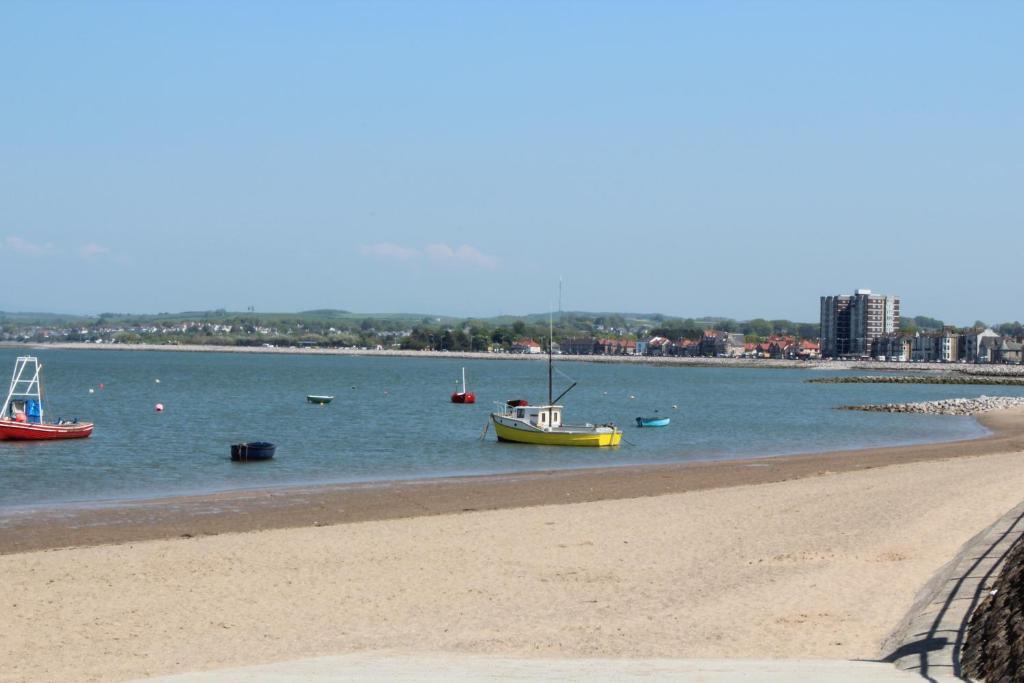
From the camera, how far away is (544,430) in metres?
47.3

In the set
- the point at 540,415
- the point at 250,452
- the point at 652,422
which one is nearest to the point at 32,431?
the point at 250,452

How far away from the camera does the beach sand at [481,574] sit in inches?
558

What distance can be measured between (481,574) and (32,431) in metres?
32.4

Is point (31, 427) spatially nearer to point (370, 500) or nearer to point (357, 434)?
point (357, 434)

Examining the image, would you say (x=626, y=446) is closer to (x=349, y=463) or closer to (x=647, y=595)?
(x=349, y=463)

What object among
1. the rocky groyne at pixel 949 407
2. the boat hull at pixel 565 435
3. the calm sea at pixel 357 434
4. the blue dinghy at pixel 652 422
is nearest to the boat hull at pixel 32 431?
the calm sea at pixel 357 434

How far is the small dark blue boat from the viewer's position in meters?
39.7

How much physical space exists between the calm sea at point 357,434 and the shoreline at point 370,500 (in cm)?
213

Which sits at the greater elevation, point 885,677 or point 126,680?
point 885,677

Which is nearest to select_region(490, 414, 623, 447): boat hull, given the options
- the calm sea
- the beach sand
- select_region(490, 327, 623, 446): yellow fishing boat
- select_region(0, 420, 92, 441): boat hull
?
select_region(490, 327, 623, 446): yellow fishing boat

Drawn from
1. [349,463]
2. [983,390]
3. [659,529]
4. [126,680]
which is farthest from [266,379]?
[126,680]

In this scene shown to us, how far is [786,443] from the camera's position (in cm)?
5181

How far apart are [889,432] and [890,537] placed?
131ft

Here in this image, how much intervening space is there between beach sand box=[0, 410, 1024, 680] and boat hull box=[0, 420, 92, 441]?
19.1 m
